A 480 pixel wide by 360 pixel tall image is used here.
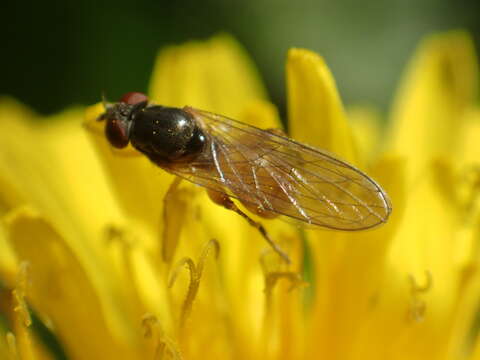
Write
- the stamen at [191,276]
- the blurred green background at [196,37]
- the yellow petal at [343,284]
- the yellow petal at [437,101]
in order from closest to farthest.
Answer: the stamen at [191,276] → the yellow petal at [343,284] → the yellow petal at [437,101] → the blurred green background at [196,37]

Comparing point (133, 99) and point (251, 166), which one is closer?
point (251, 166)

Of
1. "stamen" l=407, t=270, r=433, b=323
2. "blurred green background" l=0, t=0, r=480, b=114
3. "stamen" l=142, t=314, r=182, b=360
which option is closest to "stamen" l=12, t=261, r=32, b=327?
"stamen" l=142, t=314, r=182, b=360

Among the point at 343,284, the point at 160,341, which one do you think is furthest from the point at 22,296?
the point at 343,284

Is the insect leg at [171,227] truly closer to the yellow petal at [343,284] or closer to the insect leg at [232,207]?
the insect leg at [232,207]

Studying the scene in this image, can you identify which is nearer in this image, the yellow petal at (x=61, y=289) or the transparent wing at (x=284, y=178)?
the transparent wing at (x=284, y=178)

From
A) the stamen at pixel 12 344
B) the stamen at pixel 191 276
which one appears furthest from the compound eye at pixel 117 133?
the stamen at pixel 12 344

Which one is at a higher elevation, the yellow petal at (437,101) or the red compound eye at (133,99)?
the red compound eye at (133,99)

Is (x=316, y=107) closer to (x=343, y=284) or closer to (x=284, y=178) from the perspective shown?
(x=284, y=178)
